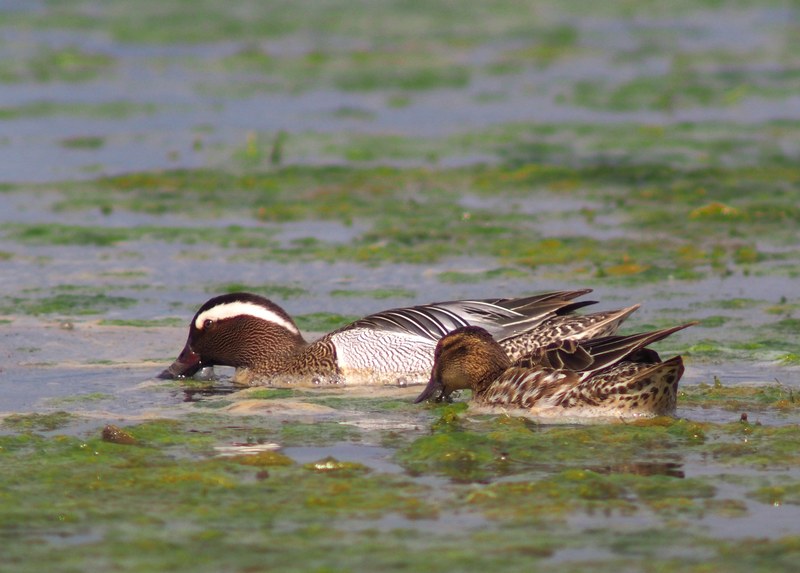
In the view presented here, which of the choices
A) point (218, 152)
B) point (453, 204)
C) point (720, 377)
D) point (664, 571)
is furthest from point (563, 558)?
point (218, 152)

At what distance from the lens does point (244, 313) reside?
9.84 metres

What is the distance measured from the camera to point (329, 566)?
18.0ft

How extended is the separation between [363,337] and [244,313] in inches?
Answer: 33.6

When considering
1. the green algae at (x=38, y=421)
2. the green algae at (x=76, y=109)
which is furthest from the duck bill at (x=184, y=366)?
the green algae at (x=76, y=109)

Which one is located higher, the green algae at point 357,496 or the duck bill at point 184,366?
the duck bill at point 184,366

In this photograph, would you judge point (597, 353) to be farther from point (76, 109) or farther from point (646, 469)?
point (76, 109)

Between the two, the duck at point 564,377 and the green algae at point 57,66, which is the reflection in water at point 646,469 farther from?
the green algae at point 57,66

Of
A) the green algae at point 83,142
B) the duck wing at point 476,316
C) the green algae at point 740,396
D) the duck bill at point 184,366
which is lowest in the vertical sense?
the green algae at point 740,396

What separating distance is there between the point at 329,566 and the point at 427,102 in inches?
626

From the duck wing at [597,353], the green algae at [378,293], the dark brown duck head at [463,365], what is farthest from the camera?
the green algae at [378,293]

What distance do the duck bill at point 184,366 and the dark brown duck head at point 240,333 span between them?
2 cm

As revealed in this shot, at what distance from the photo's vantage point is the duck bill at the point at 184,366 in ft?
30.4

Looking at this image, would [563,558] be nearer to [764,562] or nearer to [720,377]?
[764,562]

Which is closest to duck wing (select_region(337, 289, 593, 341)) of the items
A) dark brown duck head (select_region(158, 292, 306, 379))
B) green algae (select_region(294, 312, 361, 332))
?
dark brown duck head (select_region(158, 292, 306, 379))
